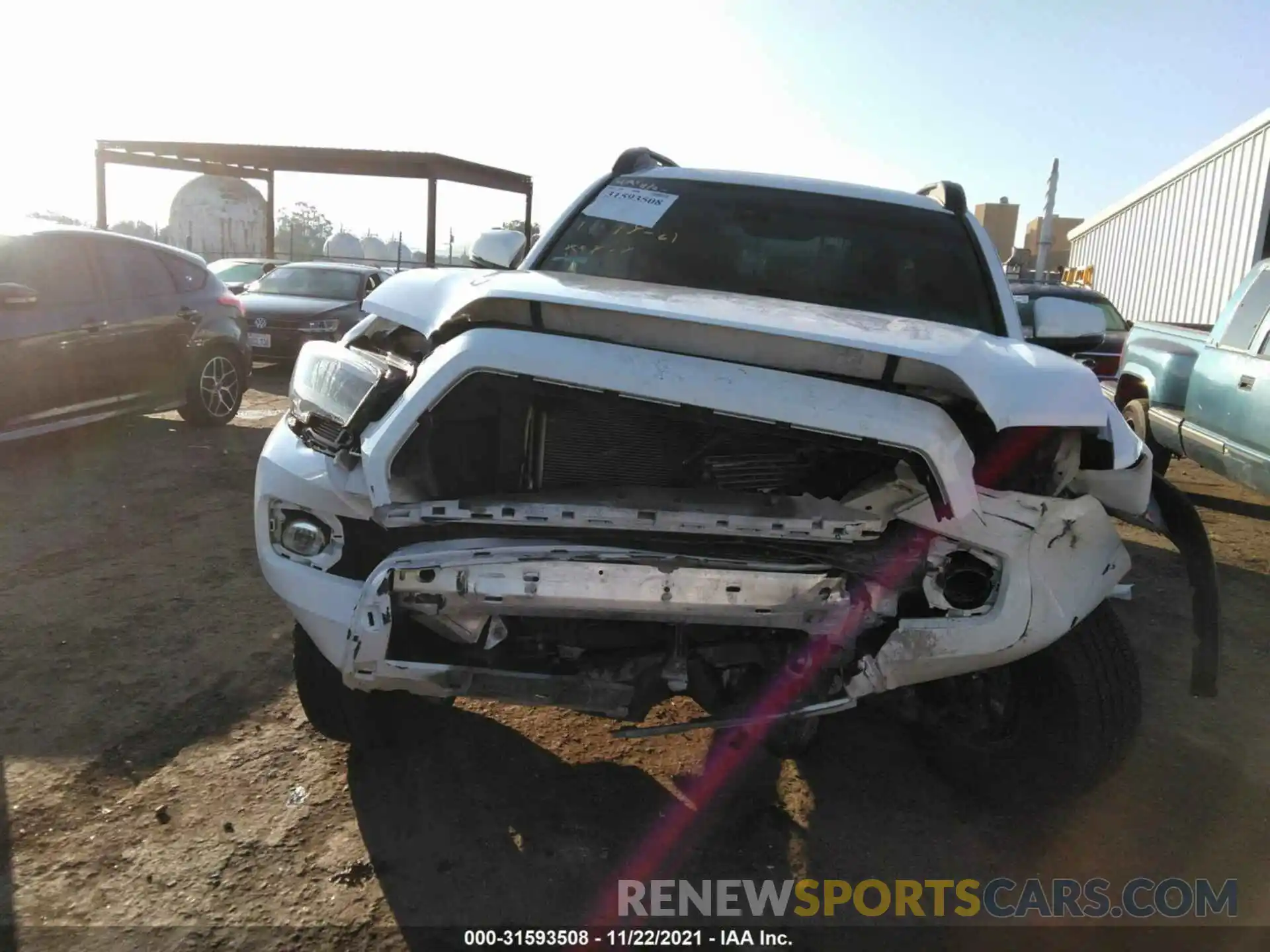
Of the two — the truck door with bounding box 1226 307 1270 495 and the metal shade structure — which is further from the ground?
the metal shade structure

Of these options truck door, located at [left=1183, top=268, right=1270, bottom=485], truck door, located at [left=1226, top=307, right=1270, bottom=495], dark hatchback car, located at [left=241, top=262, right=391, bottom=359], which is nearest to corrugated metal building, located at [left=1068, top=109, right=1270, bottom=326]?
truck door, located at [left=1183, top=268, right=1270, bottom=485]

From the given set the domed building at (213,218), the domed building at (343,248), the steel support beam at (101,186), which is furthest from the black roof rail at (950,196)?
the domed building at (213,218)

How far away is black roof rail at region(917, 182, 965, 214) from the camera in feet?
12.1

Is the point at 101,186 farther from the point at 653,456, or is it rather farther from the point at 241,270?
the point at 653,456

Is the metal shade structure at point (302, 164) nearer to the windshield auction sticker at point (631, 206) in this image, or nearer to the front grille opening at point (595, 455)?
the windshield auction sticker at point (631, 206)

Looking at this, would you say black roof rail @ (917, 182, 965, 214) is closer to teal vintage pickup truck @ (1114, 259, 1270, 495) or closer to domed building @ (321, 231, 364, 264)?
teal vintage pickup truck @ (1114, 259, 1270, 495)

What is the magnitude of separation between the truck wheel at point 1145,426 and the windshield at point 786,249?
15.5 feet

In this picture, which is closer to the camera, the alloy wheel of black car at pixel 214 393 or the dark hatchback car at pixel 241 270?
the alloy wheel of black car at pixel 214 393

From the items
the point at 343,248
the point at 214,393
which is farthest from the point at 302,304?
the point at 343,248

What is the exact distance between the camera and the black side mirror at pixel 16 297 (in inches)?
223

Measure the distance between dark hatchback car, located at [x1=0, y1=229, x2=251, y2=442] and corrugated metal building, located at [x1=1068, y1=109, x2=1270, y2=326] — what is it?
9932mm

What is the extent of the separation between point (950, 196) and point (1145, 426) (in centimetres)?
455

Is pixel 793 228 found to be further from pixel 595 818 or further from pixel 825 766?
pixel 595 818

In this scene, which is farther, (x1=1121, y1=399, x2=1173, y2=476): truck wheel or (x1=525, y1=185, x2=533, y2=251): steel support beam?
(x1=525, y1=185, x2=533, y2=251): steel support beam
